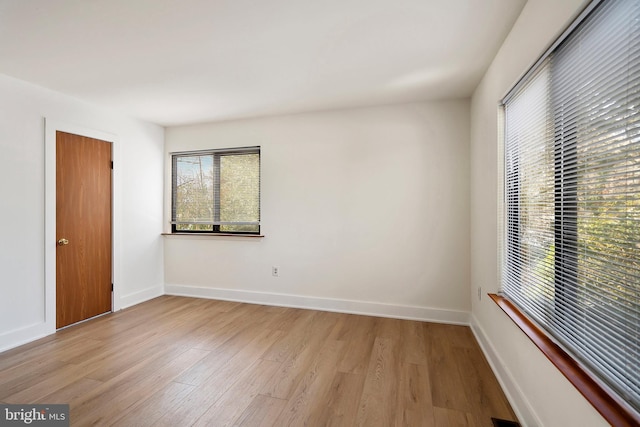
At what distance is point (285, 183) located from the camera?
12.7 feet

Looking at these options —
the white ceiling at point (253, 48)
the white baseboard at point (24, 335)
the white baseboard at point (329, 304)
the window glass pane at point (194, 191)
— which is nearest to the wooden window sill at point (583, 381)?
the white baseboard at point (329, 304)

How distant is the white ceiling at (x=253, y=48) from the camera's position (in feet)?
5.91

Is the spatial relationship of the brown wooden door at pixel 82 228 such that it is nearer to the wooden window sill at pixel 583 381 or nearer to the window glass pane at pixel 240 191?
the window glass pane at pixel 240 191

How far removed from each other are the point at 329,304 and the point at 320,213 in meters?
1.15

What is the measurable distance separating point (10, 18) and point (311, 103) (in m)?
2.43

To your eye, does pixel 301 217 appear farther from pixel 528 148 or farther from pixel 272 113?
pixel 528 148

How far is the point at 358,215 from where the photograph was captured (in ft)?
11.7

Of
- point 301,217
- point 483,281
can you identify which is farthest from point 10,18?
point 483,281

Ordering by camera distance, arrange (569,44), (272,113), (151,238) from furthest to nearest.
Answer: (151,238) < (272,113) < (569,44)

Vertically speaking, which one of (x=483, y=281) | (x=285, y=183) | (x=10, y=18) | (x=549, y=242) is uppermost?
(x=10, y=18)

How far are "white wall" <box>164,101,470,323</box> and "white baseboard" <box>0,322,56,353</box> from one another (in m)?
1.67

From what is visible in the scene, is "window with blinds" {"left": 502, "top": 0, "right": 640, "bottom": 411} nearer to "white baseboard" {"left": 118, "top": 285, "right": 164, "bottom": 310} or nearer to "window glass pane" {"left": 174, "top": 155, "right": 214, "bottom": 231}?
"window glass pane" {"left": 174, "top": 155, "right": 214, "bottom": 231}

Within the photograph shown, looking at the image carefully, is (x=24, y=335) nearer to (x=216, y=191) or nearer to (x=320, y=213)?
(x=216, y=191)

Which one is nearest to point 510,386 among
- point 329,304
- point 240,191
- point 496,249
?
point 496,249
